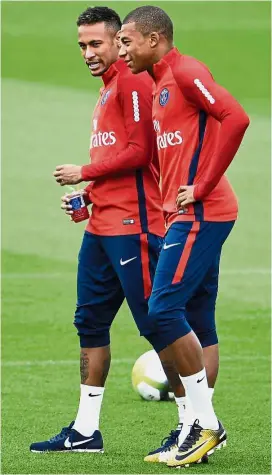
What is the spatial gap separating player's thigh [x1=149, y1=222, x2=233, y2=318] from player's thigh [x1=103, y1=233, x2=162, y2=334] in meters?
0.46

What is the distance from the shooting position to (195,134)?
699cm

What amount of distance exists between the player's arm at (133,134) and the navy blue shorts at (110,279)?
1.34ft

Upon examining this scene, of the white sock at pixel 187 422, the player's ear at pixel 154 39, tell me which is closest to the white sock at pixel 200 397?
the white sock at pixel 187 422

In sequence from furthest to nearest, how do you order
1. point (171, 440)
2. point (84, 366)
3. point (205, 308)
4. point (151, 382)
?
point (151, 382) < point (84, 366) < point (205, 308) < point (171, 440)

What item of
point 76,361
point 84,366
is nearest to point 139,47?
point 84,366

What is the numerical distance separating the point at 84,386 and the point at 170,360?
61cm

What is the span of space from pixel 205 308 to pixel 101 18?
1838 mm

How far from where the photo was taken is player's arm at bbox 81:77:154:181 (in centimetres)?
743

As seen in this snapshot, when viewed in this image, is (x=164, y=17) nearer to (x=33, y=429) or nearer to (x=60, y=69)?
(x=33, y=429)

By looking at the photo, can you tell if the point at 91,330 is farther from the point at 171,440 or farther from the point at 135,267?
the point at 171,440

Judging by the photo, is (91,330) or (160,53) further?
(91,330)

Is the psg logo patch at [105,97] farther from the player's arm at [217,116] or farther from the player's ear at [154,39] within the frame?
the player's arm at [217,116]

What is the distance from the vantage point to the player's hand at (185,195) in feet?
22.7

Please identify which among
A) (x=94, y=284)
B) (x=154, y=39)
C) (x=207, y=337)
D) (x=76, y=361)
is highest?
(x=154, y=39)
